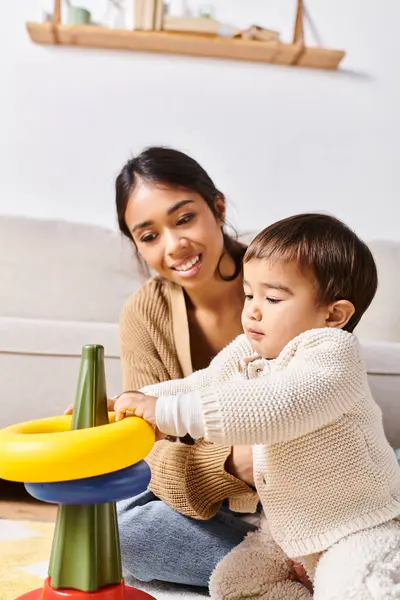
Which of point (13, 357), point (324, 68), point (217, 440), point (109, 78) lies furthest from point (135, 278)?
point (217, 440)

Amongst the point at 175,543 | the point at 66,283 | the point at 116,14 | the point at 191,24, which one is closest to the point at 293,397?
the point at 175,543

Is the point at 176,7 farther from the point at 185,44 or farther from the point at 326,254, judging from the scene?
the point at 326,254

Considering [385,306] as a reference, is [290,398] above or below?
above

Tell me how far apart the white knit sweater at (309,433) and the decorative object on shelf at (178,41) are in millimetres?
2014

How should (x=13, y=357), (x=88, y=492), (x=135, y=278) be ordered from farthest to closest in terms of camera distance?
(x=135, y=278)
(x=13, y=357)
(x=88, y=492)

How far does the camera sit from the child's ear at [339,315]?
1027mm

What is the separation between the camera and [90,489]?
79 centimetres

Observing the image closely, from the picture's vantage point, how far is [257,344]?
3.50 feet

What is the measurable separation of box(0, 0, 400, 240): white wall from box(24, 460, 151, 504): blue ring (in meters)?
2.12

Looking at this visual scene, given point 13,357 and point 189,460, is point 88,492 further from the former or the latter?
point 13,357

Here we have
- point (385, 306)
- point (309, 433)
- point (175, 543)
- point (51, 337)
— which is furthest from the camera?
point (385, 306)

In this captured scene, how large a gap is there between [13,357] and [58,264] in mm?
489

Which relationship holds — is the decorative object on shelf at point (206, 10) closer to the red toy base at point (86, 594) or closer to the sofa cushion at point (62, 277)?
the sofa cushion at point (62, 277)

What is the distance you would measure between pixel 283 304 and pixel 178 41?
2003 millimetres
